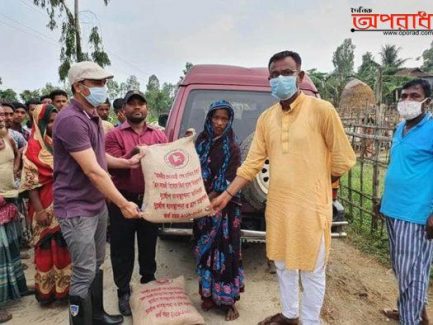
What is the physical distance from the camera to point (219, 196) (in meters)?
2.61

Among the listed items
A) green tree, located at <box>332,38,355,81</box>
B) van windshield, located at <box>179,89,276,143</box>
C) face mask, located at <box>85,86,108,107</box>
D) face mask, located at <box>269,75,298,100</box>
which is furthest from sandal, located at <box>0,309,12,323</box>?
green tree, located at <box>332,38,355,81</box>

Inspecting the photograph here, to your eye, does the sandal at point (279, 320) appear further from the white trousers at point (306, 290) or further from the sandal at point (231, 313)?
the sandal at point (231, 313)

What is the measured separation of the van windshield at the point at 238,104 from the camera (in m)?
3.80

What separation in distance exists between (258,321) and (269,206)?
1058 millimetres

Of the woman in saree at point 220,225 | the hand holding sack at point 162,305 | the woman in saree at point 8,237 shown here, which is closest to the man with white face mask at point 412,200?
the woman in saree at point 220,225

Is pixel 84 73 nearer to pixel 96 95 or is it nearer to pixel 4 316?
pixel 96 95

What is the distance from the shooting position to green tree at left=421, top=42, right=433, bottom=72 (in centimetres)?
4156

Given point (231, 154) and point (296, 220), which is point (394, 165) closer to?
point (296, 220)

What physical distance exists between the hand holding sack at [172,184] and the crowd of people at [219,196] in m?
0.13

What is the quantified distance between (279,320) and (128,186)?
1.53m

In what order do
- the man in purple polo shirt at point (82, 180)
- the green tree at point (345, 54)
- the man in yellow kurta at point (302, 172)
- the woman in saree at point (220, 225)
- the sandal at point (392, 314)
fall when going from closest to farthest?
the man in purple polo shirt at point (82, 180)
the man in yellow kurta at point (302, 172)
the woman in saree at point (220, 225)
the sandal at point (392, 314)
the green tree at point (345, 54)

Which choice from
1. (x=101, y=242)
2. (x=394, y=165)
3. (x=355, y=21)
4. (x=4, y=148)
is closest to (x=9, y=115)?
(x=4, y=148)

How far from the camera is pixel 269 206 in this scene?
2418 millimetres

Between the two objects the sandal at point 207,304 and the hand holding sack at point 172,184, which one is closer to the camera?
the hand holding sack at point 172,184
